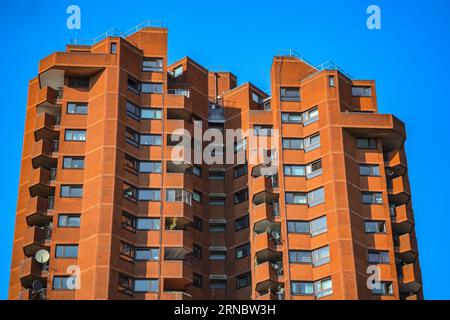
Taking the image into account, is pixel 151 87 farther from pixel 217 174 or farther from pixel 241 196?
pixel 241 196

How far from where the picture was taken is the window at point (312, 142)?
104 meters

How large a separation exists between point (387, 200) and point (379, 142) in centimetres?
670

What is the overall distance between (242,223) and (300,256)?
8689mm

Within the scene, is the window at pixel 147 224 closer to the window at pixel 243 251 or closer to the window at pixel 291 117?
the window at pixel 243 251

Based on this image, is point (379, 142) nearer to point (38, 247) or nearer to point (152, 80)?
point (152, 80)

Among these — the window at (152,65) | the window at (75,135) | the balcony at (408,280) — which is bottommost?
the balcony at (408,280)

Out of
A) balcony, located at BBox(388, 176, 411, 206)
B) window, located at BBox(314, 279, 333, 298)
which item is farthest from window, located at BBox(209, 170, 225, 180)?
window, located at BBox(314, 279, 333, 298)

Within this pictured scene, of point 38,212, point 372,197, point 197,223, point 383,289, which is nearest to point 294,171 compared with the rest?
point 372,197

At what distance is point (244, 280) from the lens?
333 ft

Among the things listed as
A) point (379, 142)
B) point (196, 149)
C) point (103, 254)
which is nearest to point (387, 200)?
point (379, 142)

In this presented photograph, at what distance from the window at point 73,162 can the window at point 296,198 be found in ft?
66.1

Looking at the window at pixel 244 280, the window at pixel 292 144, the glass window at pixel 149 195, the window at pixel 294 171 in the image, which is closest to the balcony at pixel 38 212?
A: the glass window at pixel 149 195

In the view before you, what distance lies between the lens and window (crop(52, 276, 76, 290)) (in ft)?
304

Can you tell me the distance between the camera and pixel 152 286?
311 ft
